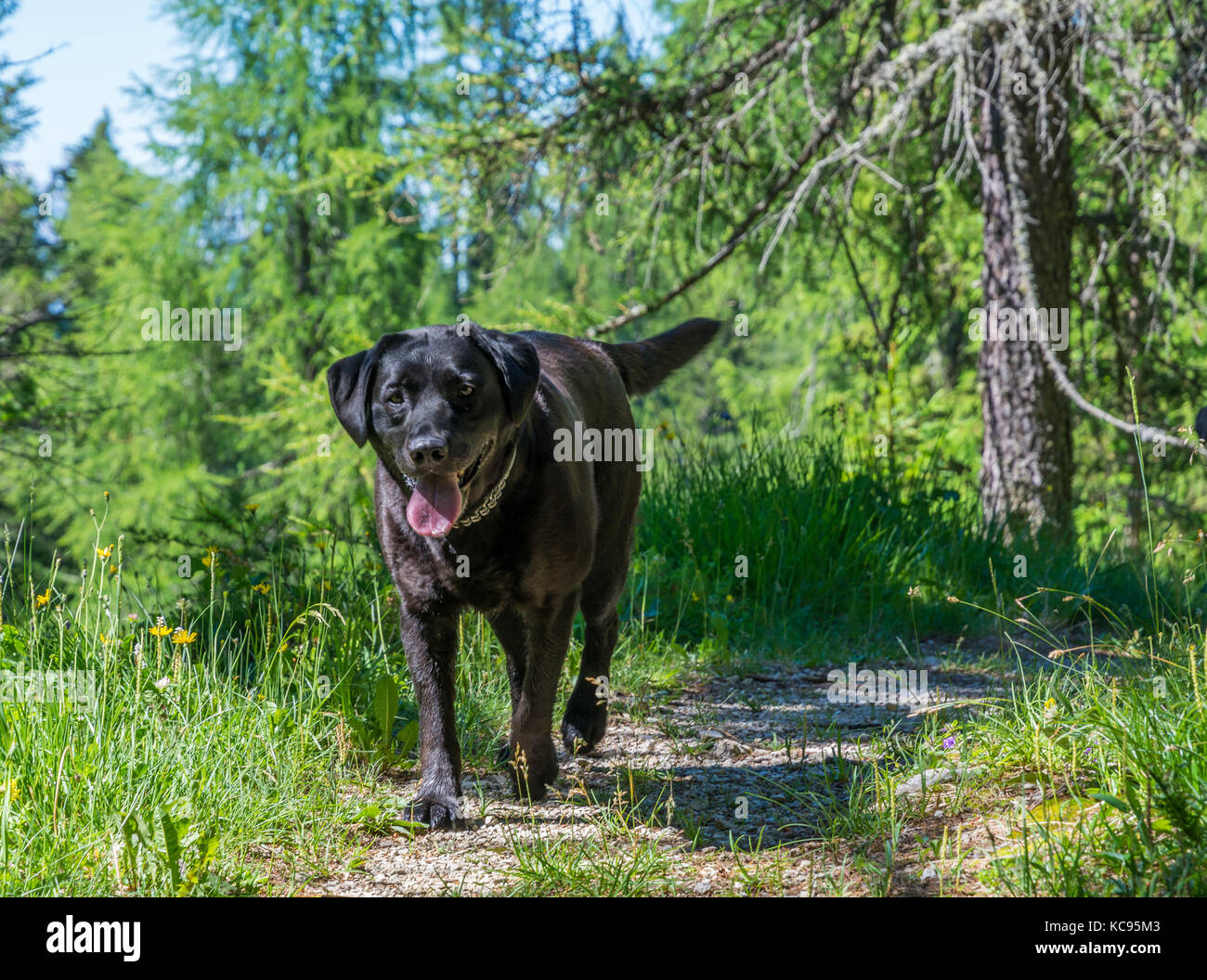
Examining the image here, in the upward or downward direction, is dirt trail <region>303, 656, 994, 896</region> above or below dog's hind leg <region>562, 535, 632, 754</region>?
below

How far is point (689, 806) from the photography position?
3.37 meters

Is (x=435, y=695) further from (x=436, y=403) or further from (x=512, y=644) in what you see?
(x=436, y=403)

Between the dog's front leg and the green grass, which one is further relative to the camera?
the dog's front leg

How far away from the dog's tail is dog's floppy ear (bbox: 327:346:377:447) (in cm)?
165

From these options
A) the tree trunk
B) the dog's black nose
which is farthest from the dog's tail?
the tree trunk

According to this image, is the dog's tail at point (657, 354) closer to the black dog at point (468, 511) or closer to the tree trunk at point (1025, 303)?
the black dog at point (468, 511)

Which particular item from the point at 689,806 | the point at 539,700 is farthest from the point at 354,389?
the point at 689,806

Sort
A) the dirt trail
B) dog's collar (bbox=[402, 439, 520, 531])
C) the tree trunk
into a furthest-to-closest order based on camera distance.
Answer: the tree trunk → dog's collar (bbox=[402, 439, 520, 531]) → the dirt trail

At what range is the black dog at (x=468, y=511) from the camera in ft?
10.4

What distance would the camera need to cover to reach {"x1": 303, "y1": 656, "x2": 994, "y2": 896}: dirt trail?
2.74 metres

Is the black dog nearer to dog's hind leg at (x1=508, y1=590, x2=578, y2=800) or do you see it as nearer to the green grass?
dog's hind leg at (x1=508, y1=590, x2=578, y2=800)

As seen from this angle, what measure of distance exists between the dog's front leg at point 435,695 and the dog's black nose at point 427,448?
66 centimetres

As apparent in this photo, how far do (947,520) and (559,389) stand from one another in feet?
11.1
